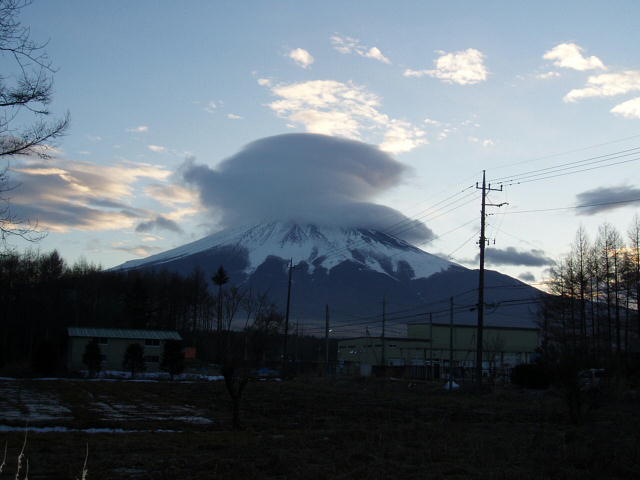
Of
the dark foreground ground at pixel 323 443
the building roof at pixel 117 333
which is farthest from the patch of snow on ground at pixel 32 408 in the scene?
the building roof at pixel 117 333

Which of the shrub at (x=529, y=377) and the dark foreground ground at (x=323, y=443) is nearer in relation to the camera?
the dark foreground ground at (x=323, y=443)

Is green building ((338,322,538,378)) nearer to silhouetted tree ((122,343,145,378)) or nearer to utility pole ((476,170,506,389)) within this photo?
silhouetted tree ((122,343,145,378))

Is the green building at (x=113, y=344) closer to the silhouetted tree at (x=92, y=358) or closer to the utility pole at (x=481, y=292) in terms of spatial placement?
the silhouetted tree at (x=92, y=358)

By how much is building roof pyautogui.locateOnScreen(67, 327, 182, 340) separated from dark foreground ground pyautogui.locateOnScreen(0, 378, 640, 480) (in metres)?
35.0

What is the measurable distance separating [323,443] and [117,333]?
1945 inches

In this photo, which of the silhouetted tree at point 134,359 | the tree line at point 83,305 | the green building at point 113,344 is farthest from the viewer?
the tree line at point 83,305

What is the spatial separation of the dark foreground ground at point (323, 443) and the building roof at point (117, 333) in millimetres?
34997

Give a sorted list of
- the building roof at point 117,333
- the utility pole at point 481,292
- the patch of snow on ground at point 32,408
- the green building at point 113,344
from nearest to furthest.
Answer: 1. the patch of snow on ground at point 32,408
2. the utility pole at point 481,292
3. the green building at point 113,344
4. the building roof at point 117,333

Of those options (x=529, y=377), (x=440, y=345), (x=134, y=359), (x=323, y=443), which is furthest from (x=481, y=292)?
(x=440, y=345)

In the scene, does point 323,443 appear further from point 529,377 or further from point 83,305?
point 83,305

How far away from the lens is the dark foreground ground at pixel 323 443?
9.45 meters

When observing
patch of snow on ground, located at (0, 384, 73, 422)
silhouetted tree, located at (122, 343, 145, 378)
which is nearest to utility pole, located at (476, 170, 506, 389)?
patch of snow on ground, located at (0, 384, 73, 422)

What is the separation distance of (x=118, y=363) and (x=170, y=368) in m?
9.72

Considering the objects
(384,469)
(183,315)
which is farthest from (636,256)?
(183,315)
